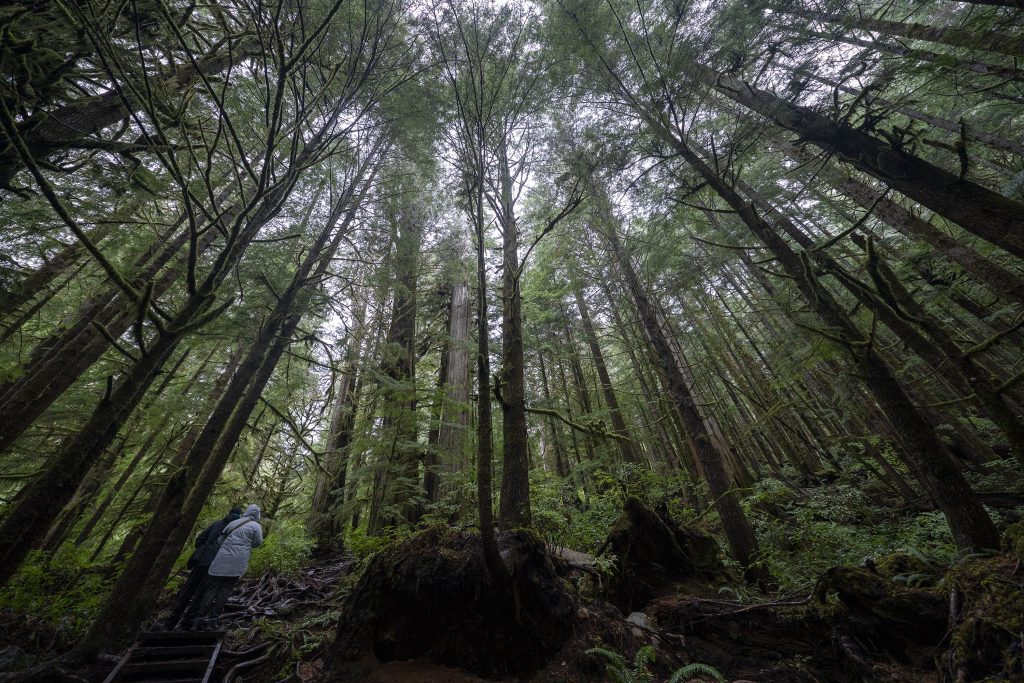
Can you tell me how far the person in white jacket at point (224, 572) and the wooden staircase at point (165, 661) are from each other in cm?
109

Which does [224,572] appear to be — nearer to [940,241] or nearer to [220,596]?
[220,596]

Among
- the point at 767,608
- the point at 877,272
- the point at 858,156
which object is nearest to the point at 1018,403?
the point at 858,156

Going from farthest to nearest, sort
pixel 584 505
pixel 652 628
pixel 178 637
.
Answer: pixel 584 505 → pixel 178 637 → pixel 652 628

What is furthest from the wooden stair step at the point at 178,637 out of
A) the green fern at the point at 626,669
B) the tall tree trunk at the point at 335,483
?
the green fern at the point at 626,669

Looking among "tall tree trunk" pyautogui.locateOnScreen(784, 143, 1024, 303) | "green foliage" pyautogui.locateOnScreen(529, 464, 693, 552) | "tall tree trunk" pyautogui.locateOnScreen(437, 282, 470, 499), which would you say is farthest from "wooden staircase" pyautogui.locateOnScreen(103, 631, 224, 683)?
"tall tree trunk" pyautogui.locateOnScreen(784, 143, 1024, 303)

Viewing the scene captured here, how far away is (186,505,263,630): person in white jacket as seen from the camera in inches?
197

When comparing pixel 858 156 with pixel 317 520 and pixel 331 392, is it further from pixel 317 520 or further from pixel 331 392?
pixel 317 520

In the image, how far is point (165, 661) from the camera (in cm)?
348

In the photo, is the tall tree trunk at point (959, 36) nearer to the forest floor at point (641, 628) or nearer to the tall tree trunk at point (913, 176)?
the tall tree trunk at point (913, 176)

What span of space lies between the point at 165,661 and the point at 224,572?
177cm

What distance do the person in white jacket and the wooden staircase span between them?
3.57 feet

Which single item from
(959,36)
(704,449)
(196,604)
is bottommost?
(196,604)

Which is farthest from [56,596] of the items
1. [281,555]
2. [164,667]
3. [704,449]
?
[704,449]

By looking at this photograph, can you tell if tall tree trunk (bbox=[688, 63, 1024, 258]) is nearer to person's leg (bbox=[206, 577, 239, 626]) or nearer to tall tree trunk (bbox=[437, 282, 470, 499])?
tall tree trunk (bbox=[437, 282, 470, 499])
